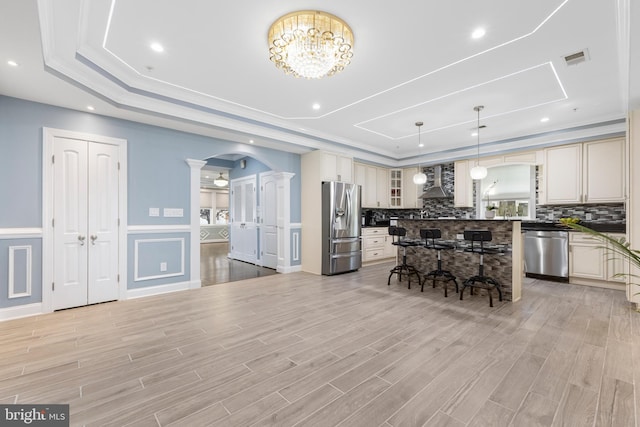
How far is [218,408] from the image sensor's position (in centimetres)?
173

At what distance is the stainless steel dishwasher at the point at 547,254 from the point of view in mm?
4898

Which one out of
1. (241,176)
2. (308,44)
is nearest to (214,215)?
(241,176)

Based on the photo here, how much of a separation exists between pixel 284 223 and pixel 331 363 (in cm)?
387

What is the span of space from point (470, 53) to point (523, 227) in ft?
13.0

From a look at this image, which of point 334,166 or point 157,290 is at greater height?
point 334,166

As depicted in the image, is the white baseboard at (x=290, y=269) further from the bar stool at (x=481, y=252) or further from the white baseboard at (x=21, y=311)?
the white baseboard at (x=21, y=311)

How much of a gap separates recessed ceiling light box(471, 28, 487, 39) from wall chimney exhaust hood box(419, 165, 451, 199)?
4.73 m

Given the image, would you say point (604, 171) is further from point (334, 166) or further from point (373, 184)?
point (334, 166)

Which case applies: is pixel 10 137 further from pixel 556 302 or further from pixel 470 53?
pixel 556 302

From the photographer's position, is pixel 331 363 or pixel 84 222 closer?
pixel 331 363

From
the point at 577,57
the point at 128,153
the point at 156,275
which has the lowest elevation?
the point at 156,275

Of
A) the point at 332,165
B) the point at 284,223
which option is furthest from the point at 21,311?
the point at 332,165

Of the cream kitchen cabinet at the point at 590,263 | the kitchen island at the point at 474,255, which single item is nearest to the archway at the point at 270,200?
the kitchen island at the point at 474,255

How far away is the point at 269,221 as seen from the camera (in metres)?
6.50
